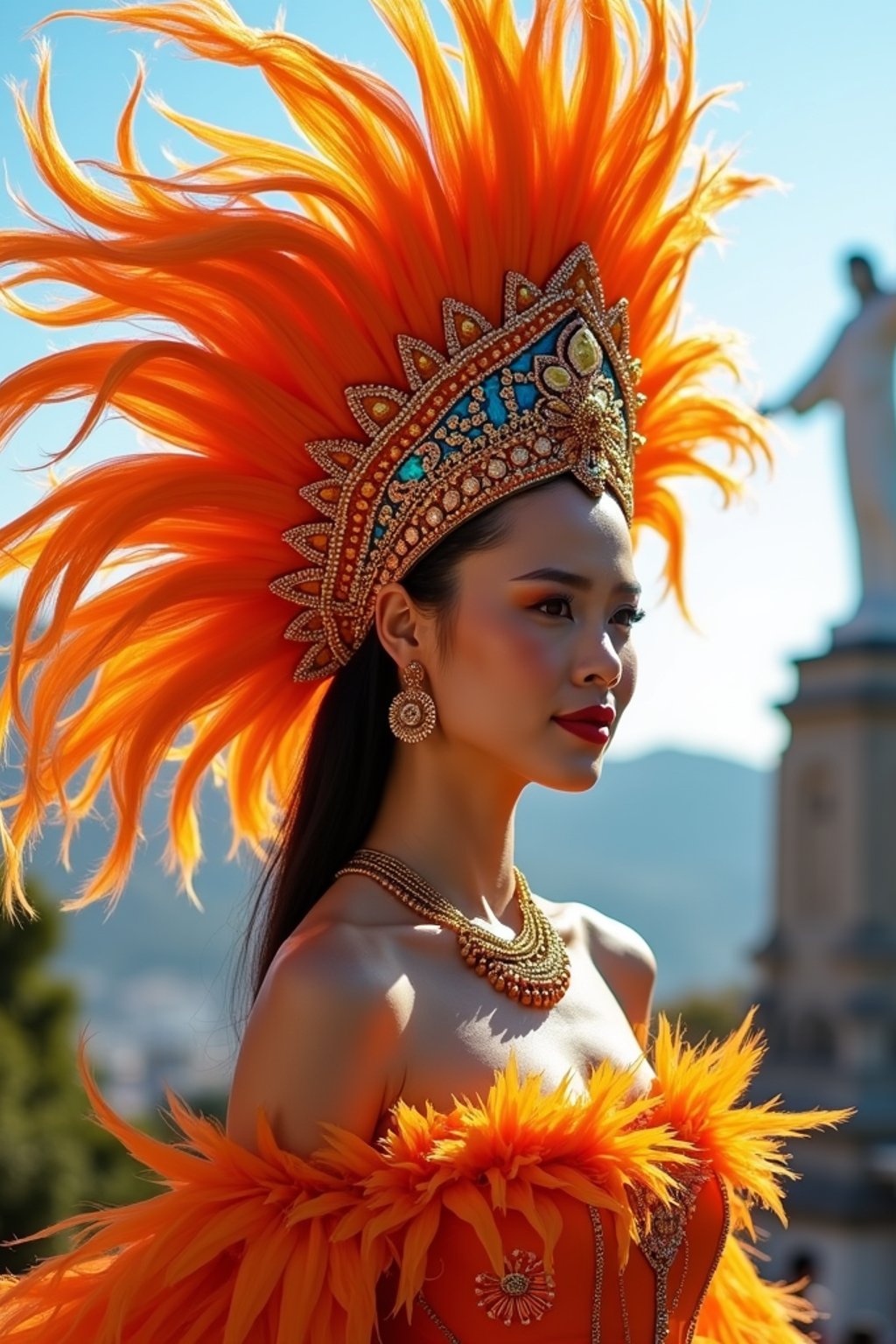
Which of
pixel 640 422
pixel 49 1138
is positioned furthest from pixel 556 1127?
pixel 49 1138

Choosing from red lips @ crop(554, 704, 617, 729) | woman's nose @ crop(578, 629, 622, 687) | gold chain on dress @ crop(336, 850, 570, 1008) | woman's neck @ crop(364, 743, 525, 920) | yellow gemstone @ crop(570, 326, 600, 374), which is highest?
yellow gemstone @ crop(570, 326, 600, 374)

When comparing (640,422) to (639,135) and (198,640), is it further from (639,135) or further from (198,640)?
(198,640)

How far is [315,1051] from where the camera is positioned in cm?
238

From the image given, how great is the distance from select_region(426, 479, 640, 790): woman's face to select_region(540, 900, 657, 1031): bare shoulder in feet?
1.45

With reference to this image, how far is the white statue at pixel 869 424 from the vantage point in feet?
39.1

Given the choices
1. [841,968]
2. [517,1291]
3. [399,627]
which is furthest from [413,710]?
[841,968]

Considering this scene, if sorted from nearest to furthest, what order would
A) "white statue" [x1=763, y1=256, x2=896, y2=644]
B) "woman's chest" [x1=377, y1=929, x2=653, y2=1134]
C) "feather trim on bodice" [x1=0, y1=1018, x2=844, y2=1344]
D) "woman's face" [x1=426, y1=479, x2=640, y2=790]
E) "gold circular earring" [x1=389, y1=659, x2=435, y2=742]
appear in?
"feather trim on bodice" [x1=0, y1=1018, x2=844, y2=1344], "woman's chest" [x1=377, y1=929, x2=653, y2=1134], "woman's face" [x1=426, y1=479, x2=640, y2=790], "gold circular earring" [x1=389, y1=659, x2=435, y2=742], "white statue" [x1=763, y1=256, x2=896, y2=644]

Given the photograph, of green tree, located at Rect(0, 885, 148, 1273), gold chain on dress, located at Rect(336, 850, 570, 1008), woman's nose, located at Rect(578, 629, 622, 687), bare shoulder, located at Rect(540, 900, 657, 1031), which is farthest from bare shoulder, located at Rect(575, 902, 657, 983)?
green tree, located at Rect(0, 885, 148, 1273)

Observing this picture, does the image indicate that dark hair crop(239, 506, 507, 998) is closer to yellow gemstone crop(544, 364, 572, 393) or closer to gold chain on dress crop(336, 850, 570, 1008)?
gold chain on dress crop(336, 850, 570, 1008)

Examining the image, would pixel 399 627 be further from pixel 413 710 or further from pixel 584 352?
pixel 584 352

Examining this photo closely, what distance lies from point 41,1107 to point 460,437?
540 inches

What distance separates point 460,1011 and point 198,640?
0.69m

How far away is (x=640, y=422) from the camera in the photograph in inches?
121

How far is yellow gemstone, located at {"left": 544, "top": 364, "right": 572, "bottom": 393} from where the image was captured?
106 inches
